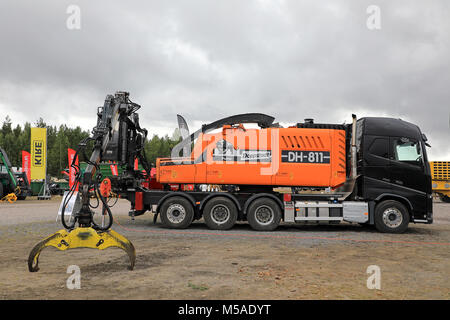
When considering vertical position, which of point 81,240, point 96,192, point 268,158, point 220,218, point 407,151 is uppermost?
point 407,151

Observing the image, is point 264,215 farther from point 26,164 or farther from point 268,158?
point 26,164

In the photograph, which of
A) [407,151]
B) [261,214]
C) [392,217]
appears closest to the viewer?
[392,217]

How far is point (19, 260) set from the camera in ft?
23.5

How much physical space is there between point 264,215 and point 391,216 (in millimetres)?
4167

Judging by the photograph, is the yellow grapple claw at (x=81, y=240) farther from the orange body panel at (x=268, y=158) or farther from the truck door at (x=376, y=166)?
the truck door at (x=376, y=166)

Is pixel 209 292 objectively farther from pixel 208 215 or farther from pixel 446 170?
pixel 446 170

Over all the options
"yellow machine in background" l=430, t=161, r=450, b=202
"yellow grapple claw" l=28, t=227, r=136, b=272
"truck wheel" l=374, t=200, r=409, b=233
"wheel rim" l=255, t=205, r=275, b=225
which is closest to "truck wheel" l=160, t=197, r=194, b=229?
"wheel rim" l=255, t=205, r=275, b=225

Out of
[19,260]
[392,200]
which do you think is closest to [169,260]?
[19,260]

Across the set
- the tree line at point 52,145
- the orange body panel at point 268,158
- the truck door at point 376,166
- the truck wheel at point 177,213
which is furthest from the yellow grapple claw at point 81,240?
the tree line at point 52,145

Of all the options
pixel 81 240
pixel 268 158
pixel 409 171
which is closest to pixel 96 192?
pixel 81 240

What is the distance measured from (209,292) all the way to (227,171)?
7.08m

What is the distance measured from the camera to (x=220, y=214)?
12016mm

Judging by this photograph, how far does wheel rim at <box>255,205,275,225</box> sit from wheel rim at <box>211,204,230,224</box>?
1010 mm

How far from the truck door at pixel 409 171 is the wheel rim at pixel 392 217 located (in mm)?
536
